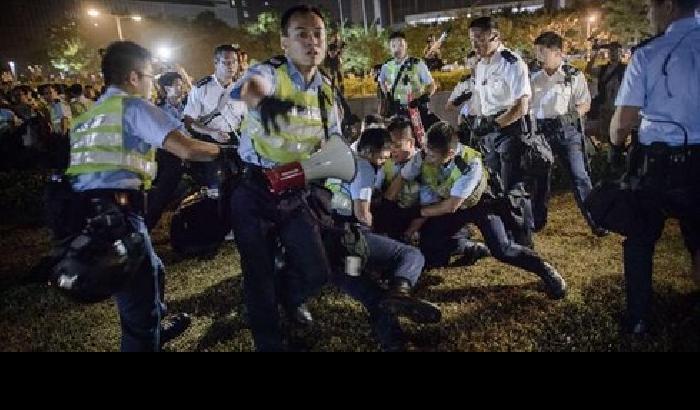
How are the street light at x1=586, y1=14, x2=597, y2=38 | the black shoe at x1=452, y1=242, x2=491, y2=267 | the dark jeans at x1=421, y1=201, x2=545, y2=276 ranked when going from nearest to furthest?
the dark jeans at x1=421, y1=201, x2=545, y2=276
the black shoe at x1=452, y1=242, x2=491, y2=267
the street light at x1=586, y1=14, x2=597, y2=38

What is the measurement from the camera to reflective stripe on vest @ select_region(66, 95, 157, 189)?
2746mm

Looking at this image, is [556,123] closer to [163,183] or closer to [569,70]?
[569,70]

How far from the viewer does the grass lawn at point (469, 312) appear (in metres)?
3.46

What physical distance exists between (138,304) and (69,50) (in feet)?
118

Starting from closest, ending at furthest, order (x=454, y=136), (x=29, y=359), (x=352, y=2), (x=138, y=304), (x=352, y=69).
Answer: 1. (x=138, y=304)
2. (x=29, y=359)
3. (x=454, y=136)
4. (x=352, y=69)
5. (x=352, y=2)

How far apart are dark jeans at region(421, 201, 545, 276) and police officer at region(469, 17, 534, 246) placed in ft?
2.70

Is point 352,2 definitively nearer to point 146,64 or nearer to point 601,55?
point 601,55

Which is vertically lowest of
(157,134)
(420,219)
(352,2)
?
(420,219)

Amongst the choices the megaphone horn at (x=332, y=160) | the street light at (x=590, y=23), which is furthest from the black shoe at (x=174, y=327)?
the street light at (x=590, y=23)

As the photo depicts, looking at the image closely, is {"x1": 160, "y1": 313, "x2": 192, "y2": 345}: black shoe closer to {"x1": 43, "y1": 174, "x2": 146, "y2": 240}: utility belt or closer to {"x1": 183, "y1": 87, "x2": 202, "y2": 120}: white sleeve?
{"x1": 43, "y1": 174, "x2": 146, "y2": 240}: utility belt

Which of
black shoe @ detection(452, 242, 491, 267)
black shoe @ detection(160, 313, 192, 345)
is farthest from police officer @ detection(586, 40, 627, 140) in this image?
black shoe @ detection(160, 313, 192, 345)

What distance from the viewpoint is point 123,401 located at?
2.83 metres

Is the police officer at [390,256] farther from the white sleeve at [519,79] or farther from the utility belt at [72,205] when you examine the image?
the white sleeve at [519,79]

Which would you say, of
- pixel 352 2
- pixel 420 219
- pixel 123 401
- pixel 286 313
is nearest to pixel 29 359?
pixel 123 401
